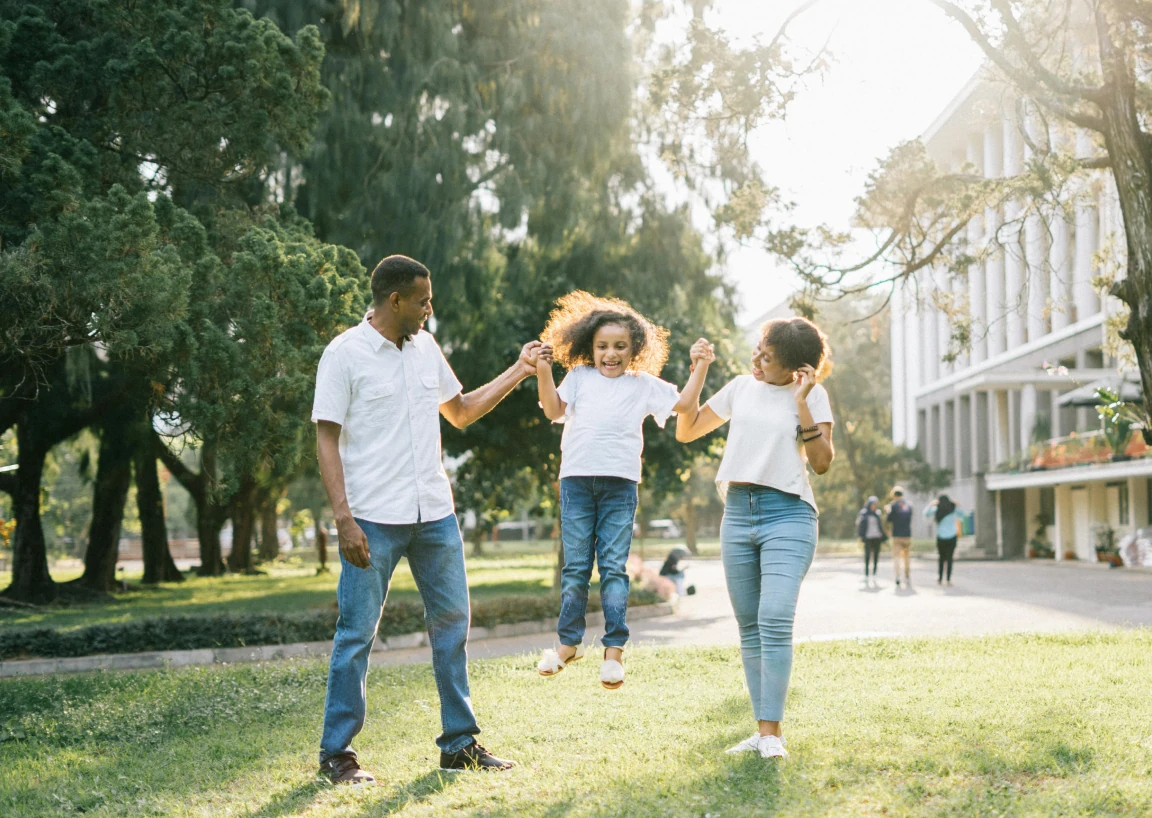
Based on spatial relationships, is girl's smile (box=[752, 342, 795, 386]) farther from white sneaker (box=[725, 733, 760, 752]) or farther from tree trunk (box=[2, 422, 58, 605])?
tree trunk (box=[2, 422, 58, 605])

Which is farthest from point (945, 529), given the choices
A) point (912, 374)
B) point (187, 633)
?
point (912, 374)

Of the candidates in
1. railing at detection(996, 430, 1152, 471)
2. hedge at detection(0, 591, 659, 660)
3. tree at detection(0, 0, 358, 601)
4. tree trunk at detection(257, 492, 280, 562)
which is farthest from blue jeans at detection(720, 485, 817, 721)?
tree trunk at detection(257, 492, 280, 562)

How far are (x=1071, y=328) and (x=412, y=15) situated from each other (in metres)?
31.1

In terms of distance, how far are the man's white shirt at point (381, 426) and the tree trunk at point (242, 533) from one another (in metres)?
29.5

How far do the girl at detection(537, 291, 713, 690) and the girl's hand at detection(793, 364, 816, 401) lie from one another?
526mm

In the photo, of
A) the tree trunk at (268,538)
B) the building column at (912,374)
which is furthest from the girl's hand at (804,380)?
the building column at (912,374)

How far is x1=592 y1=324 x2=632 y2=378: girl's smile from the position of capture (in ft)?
20.1

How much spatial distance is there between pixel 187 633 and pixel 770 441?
10.1 meters

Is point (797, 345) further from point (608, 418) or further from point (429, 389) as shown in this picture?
point (429, 389)

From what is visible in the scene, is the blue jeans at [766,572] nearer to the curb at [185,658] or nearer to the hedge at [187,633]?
the curb at [185,658]

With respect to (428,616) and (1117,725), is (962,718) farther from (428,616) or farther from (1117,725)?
(428,616)

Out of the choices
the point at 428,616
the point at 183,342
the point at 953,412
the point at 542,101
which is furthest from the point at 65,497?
the point at 428,616

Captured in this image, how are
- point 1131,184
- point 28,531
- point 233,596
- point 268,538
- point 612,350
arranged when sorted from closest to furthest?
point 612,350 < point 1131,184 < point 28,531 < point 233,596 < point 268,538

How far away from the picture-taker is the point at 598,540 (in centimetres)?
604
